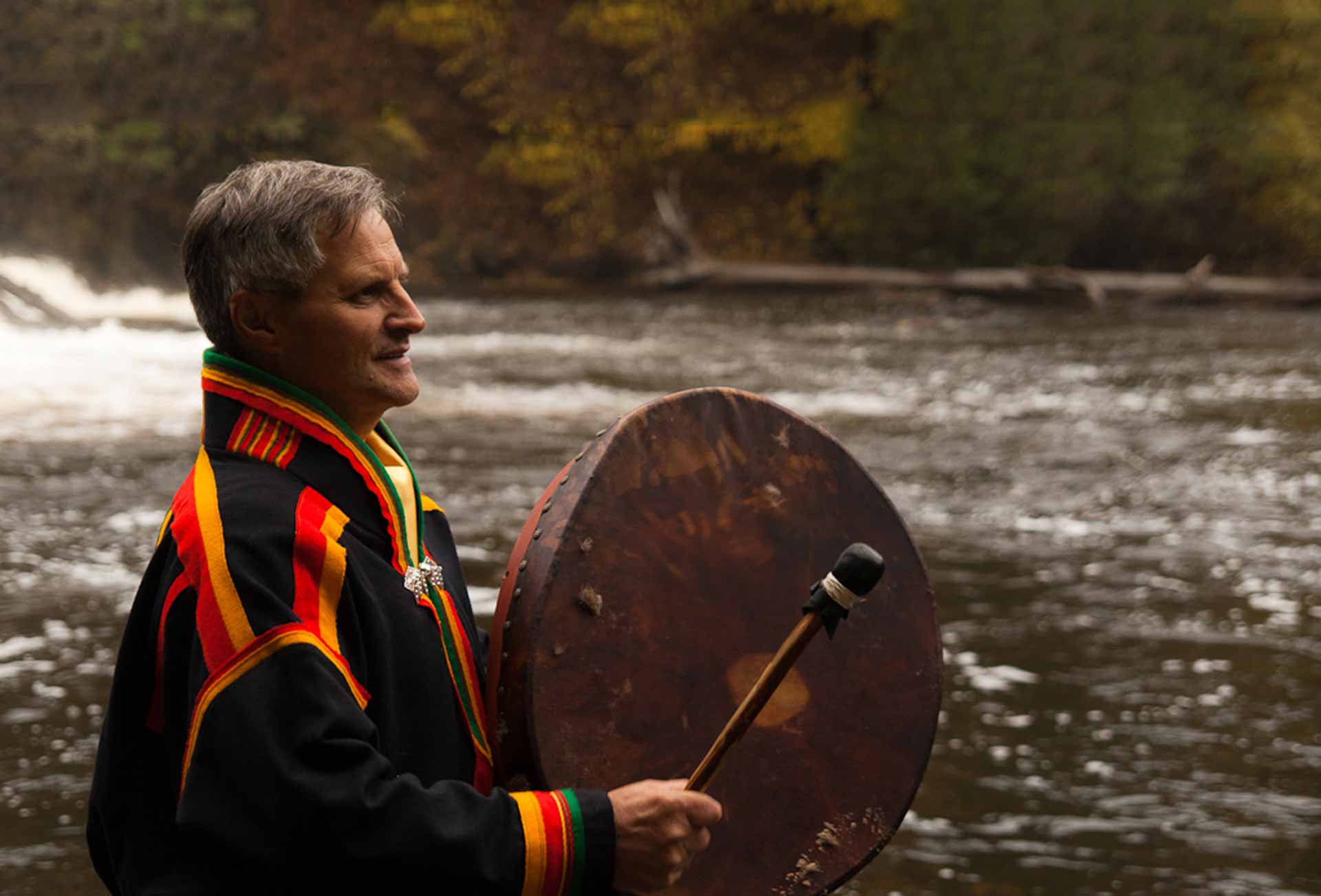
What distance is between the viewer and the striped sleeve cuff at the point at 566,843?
1486 mm

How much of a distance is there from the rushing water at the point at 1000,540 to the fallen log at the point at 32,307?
0.68 m

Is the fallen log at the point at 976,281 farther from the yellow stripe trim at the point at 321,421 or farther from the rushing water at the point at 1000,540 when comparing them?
the yellow stripe trim at the point at 321,421

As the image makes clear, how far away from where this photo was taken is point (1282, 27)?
21.8 m

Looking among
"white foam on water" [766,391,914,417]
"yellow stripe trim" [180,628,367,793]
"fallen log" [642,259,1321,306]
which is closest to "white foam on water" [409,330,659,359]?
"white foam on water" [766,391,914,417]

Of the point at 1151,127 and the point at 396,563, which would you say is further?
the point at 1151,127

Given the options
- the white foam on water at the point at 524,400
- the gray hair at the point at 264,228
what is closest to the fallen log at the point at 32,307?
the white foam on water at the point at 524,400

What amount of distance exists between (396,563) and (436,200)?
25.2 m

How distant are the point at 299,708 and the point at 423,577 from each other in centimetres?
26

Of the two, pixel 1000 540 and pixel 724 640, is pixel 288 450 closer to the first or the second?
pixel 724 640

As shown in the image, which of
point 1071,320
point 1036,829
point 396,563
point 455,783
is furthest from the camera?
point 1071,320

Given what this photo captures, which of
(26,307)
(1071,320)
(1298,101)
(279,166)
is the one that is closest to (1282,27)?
(1298,101)

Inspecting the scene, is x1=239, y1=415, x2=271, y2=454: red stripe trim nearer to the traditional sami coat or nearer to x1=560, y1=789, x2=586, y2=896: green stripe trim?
the traditional sami coat

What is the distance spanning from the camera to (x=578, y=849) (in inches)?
59.4

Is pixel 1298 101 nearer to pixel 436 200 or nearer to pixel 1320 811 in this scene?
pixel 436 200
